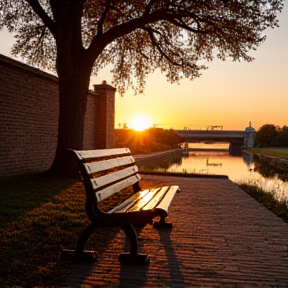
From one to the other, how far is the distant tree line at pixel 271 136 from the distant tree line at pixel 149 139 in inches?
877

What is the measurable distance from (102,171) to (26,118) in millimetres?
7173

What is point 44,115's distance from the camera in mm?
11992

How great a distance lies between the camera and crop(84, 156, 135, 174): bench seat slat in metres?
3.90

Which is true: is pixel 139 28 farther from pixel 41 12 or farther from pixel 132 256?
pixel 132 256

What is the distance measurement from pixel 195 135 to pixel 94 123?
55331 mm

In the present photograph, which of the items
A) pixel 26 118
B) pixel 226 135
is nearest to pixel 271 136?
pixel 226 135

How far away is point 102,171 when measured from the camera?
4395mm

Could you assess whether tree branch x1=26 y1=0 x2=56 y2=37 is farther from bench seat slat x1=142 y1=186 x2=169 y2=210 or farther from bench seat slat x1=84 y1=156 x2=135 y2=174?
bench seat slat x1=142 y1=186 x2=169 y2=210

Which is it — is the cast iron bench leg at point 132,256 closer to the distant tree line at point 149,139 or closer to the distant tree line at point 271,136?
the distant tree line at point 149,139

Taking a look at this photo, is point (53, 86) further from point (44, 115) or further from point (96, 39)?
point (96, 39)

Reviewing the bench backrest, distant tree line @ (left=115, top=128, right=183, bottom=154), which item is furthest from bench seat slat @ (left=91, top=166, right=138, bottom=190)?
distant tree line @ (left=115, top=128, right=183, bottom=154)

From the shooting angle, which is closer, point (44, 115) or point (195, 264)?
point (195, 264)

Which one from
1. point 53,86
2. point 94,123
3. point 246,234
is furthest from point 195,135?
point 246,234

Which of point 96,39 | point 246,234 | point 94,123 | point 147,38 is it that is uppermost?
point 147,38
